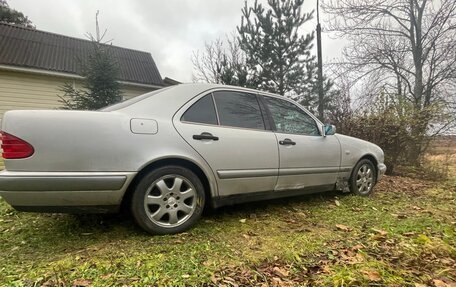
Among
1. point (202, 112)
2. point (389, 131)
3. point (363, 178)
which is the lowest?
point (363, 178)

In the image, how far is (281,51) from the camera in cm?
1296

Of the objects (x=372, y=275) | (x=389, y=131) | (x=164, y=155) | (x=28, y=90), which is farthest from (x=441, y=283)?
(x=28, y=90)

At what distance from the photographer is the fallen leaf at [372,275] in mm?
2145

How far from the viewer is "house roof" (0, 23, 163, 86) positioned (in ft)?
32.7

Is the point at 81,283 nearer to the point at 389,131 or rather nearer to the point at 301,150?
the point at 301,150

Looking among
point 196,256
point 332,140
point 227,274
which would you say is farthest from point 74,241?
point 332,140

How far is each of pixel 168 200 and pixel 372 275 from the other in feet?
5.87

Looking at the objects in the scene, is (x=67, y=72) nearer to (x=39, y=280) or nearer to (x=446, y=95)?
(x=39, y=280)

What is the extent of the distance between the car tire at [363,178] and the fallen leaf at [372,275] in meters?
2.55

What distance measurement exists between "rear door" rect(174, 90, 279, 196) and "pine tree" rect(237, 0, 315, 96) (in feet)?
31.7

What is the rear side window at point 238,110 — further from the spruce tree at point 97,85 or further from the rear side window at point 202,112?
the spruce tree at point 97,85

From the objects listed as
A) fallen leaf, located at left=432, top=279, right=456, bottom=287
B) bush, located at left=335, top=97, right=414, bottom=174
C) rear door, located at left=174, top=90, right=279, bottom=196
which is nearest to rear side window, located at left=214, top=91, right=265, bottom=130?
rear door, located at left=174, top=90, right=279, bottom=196

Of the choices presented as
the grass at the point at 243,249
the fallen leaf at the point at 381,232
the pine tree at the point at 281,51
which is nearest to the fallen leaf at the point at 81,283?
the grass at the point at 243,249

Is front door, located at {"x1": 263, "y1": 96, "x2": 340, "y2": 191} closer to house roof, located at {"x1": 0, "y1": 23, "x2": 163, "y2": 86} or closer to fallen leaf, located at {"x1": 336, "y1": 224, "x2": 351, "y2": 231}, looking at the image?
fallen leaf, located at {"x1": 336, "y1": 224, "x2": 351, "y2": 231}
